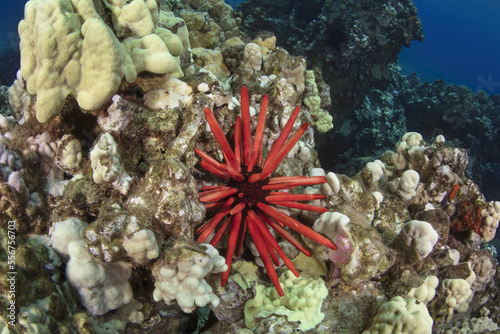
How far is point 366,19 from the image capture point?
989 centimetres

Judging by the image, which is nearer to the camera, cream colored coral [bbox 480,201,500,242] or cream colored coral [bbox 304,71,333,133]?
cream colored coral [bbox 480,201,500,242]

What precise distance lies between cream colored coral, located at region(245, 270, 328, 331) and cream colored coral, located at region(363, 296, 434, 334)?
48 centimetres

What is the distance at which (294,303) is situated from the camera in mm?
2586

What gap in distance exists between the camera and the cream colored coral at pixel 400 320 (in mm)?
2414

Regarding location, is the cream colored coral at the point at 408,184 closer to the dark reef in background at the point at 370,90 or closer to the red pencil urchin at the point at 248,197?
the red pencil urchin at the point at 248,197

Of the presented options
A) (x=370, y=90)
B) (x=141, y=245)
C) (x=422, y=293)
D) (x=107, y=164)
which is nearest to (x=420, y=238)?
(x=422, y=293)

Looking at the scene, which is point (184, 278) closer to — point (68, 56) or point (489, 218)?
point (68, 56)

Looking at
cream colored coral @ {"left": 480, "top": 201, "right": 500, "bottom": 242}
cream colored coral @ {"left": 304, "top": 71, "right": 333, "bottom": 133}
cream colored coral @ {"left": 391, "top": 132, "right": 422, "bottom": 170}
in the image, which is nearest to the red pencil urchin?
cream colored coral @ {"left": 391, "top": 132, "right": 422, "bottom": 170}

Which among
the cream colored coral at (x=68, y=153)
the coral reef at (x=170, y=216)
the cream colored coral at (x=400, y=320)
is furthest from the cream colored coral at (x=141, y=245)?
the cream colored coral at (x=400, y=320)

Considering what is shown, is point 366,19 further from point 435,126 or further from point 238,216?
point 238,216

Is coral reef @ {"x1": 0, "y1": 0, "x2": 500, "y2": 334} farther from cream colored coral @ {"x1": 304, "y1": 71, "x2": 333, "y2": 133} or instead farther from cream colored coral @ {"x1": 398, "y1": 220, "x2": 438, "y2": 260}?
cream colored coral @ {"x1": 304, "y1": 71, "x2": 333, "y2": 133}

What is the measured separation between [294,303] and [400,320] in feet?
2.88

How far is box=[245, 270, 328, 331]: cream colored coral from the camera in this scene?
251 cm

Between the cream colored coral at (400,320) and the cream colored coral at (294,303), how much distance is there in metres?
0.48
